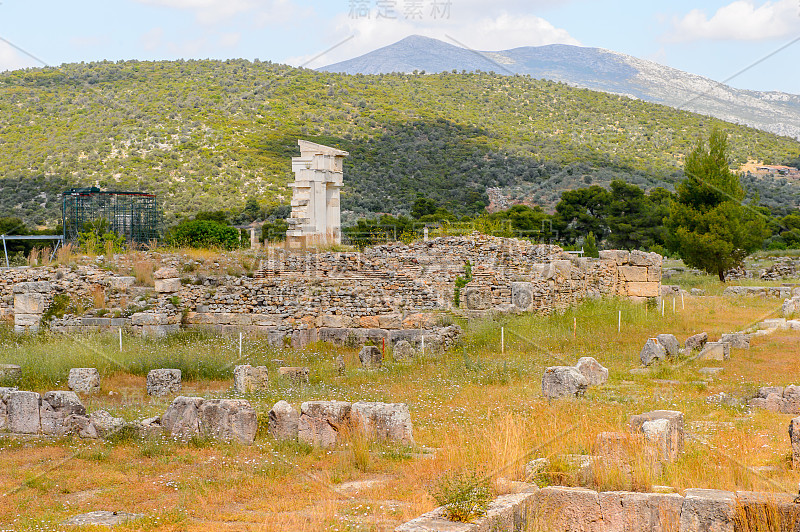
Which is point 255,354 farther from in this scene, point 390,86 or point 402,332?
point 390,86

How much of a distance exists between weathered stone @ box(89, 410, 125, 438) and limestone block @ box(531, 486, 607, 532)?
5.17 meters

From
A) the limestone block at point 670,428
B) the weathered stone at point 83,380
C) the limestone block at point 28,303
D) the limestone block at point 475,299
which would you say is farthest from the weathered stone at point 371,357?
the limestone block at point 28,303

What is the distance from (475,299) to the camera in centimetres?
1970

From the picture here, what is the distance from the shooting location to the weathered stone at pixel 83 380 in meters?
12.3

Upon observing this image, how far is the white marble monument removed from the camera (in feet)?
84.3

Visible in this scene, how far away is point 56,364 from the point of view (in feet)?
43.2

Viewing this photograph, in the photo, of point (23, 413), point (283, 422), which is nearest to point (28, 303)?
point (23, 413)

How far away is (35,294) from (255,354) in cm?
566

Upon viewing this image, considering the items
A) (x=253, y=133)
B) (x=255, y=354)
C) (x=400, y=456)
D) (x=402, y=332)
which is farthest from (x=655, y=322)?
(x=253, y=133)

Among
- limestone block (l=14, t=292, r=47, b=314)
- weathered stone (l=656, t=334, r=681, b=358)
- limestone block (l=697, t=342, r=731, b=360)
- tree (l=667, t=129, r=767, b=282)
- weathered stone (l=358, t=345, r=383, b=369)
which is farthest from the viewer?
tree (l=667, t=129, r=767, b=282)

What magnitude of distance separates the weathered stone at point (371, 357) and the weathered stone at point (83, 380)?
15.4ft

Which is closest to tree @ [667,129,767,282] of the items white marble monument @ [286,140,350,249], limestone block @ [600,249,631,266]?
limestone block @ [600,249,631,266]

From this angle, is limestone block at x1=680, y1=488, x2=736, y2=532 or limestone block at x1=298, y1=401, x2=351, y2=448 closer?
limestone block at x1=680, y1=488, x2=736, y2=532

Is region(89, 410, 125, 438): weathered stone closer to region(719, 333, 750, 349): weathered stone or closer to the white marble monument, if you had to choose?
region(719, 333, 750, 349): weathered stone
